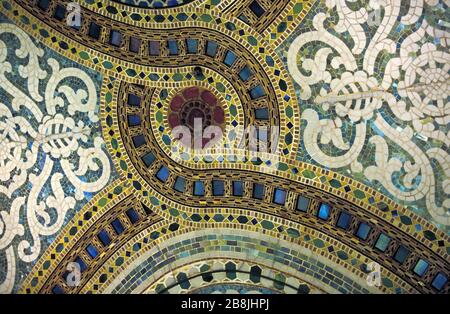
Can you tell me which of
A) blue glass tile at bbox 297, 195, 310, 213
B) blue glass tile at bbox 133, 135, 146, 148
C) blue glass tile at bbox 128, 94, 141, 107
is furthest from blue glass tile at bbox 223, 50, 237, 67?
blue glass tile at bbox 297, 195, 310, 213

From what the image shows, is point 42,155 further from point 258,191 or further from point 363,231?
point 363,231

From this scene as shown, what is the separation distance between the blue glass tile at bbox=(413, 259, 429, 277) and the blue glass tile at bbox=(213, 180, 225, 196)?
5.59 feet

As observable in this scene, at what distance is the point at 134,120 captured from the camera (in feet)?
30.2

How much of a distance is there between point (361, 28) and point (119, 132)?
221 cm

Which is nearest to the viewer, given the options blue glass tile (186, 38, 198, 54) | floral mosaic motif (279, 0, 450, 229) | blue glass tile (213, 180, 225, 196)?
floral mosaic motif (279, 0, 450, 229)

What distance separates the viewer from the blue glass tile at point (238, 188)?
9.14m

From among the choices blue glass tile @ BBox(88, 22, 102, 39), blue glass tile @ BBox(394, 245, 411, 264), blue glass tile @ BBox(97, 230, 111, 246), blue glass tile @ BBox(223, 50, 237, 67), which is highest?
blue glass tile @ BBox(88, 22, 102, 39)

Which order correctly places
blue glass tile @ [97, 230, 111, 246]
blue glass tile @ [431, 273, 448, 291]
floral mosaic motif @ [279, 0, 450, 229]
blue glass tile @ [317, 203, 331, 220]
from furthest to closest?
blue glass tile @ [97, 230, 111, 246] < blue glass tile @ [317, 203, 331, 220] < blue glass tile @ [431, 273, 448, 291] < floral mosaic motif @ [279, 0, 450, 229]

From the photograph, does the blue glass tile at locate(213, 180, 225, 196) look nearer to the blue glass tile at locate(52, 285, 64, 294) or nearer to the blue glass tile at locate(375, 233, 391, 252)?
the blue glass tile at locate(375, 233, 391, 252)

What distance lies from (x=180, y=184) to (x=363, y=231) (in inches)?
62.1

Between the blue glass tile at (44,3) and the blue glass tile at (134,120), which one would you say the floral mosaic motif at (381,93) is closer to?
the blue glass tile at (134,120)

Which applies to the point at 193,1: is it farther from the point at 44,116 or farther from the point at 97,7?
the point at 44,116

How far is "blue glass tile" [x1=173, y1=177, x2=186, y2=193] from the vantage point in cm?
925

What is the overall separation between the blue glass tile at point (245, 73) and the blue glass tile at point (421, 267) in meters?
1.97
